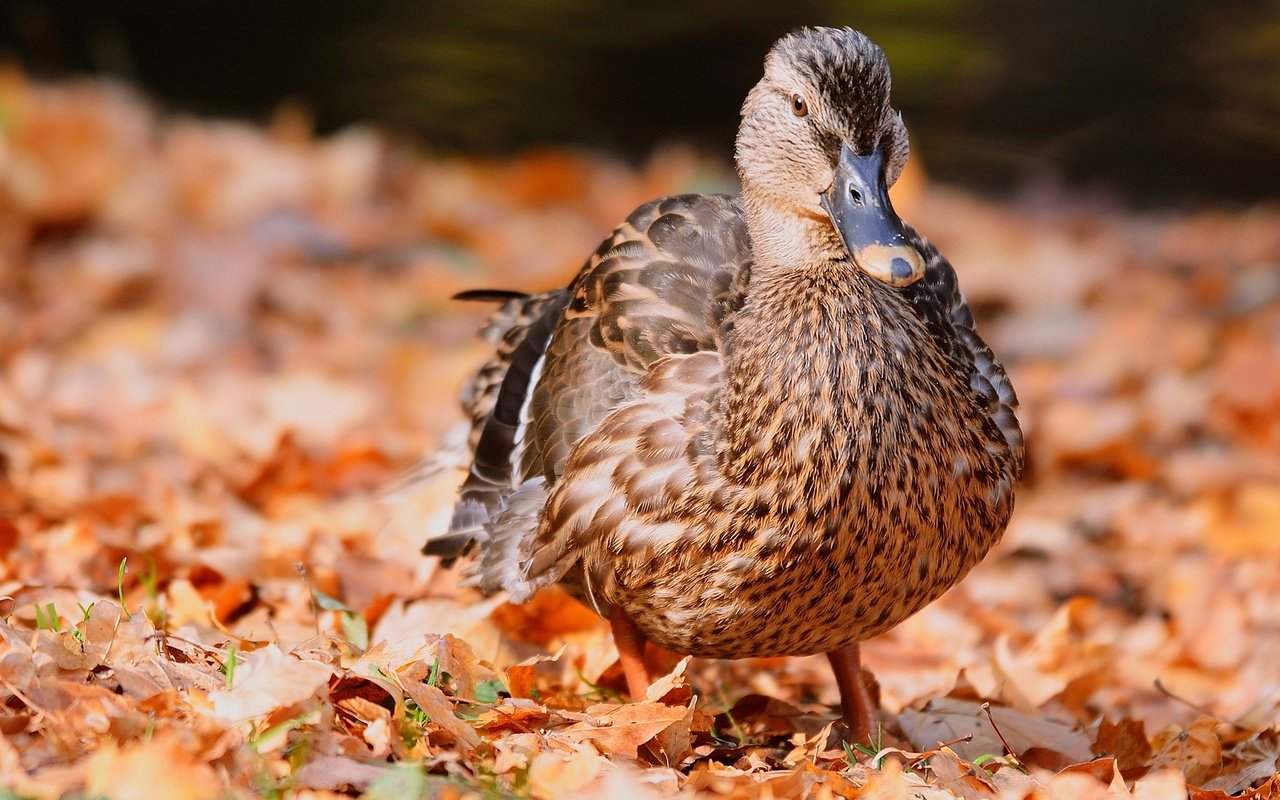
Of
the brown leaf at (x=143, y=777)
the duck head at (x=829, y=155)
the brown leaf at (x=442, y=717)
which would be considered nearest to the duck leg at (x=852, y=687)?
the duck head at (x=829, y=155)

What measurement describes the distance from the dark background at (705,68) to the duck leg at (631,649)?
21.0 ft

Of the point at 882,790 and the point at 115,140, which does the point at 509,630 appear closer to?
the point at 882,790

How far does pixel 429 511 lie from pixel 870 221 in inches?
75.9

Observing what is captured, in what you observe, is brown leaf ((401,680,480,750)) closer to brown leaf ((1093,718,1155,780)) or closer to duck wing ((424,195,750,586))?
duck wing ((424,195,750,586))

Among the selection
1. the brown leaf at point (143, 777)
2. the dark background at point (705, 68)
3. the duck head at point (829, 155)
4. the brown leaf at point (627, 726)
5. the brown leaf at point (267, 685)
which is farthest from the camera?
the dark background at point (705, 68)

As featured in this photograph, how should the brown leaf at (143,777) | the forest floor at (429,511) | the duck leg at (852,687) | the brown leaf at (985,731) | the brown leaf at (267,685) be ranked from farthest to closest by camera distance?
the duck leg at (852,687), the brown leaf at (985,731), the forest floor at (429,511), the brown leaf at (267,685), the brown leaf at (143,777)

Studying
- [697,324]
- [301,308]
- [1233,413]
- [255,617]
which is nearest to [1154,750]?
[697,324]

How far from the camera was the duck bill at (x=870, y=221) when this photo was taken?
296cm

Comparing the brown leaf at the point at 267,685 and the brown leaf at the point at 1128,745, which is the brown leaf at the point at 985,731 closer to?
the brown leaf at the point at 1128,745

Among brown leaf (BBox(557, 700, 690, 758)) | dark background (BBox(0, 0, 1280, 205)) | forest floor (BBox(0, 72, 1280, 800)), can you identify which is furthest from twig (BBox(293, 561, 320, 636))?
dark background (BBox(0, 0, 1280, 205))

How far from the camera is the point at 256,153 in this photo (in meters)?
7.96

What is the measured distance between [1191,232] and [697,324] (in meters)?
6.32

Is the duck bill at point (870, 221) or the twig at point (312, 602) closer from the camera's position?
the duck bill at point (870, 221)

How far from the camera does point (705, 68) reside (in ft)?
32.4
